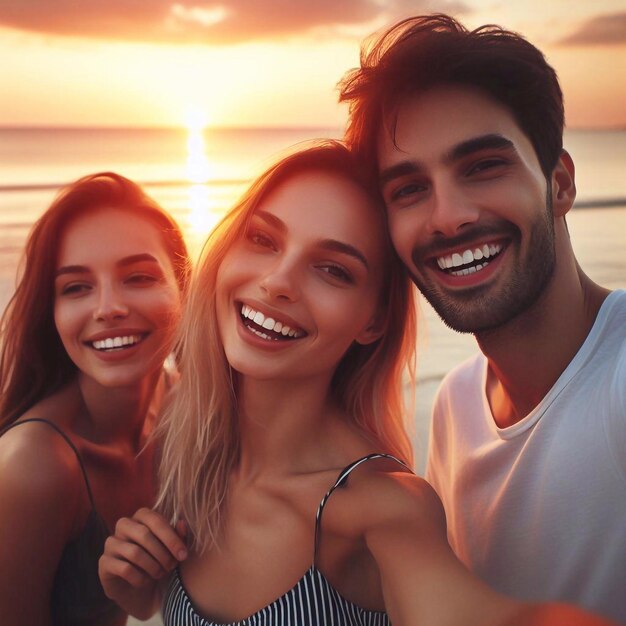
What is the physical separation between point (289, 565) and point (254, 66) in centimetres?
1660

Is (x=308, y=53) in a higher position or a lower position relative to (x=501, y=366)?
higher

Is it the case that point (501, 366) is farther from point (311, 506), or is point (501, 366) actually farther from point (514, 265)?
point (311, 506)

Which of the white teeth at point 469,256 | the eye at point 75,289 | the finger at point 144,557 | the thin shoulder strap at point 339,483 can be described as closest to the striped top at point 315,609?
the thin shoulder strap at point 339,483

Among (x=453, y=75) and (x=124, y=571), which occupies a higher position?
(x=453, y=75)

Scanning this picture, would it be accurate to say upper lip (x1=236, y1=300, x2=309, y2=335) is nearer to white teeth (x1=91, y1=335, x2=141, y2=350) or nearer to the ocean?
the ocean

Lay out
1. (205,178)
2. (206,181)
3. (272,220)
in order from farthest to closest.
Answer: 1. (205,178)
2. (206,181)
3. (272,220)

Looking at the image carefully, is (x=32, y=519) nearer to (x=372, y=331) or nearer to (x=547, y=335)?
(x=372, y=331)

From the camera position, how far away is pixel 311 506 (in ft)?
6.40

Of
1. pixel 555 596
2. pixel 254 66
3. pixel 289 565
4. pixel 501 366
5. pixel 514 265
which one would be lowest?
pixel 555 596

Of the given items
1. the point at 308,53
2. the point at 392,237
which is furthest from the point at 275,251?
the point at 308,53

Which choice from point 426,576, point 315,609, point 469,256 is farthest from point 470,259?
point 315,609

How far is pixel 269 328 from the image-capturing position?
1.94m

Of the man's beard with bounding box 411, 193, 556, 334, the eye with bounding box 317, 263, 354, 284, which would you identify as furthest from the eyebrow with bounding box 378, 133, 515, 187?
the eye with bounding box 317, 263, 354, 284

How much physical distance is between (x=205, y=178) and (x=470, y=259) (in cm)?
1506
